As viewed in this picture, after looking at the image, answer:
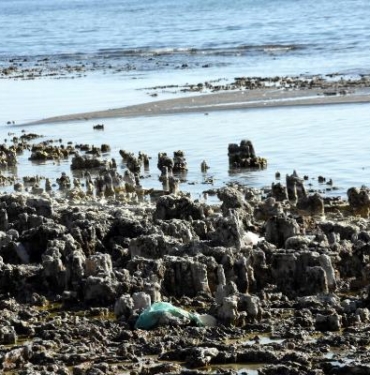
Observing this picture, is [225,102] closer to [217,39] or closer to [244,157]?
[244,157]

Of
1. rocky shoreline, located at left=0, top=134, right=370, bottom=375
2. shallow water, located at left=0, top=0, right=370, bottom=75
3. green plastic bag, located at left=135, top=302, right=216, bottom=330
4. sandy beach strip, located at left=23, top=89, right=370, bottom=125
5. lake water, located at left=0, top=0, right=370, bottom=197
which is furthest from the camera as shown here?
shallow water, located at left=0, top=0, right=370, bottom=75

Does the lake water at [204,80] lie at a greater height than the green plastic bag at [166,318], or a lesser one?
greater

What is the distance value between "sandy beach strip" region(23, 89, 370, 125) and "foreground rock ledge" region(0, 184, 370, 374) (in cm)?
1719

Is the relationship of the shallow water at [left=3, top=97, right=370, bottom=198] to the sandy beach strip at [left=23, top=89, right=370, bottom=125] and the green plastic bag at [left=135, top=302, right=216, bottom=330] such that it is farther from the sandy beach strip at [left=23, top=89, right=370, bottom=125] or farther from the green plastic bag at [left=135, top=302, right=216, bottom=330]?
the green plastic bag at [left=135, top=302, right=216, bottom=330]

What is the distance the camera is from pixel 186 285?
52.5 feet

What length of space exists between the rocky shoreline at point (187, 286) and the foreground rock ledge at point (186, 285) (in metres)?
0.02

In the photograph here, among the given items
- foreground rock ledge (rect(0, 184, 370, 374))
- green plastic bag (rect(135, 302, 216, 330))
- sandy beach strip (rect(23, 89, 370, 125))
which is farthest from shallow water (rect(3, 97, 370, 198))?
green plastic bag (rect(135, 302, 216, 330))

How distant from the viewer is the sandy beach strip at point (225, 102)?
38.3 metres

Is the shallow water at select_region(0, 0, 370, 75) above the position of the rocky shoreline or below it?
above

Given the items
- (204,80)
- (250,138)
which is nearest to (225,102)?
(250,138)

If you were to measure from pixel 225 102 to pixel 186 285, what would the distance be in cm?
2474

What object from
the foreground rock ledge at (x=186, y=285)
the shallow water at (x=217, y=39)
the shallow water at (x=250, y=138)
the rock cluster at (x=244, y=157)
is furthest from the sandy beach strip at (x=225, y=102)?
the foreground rock ledge at (x=186, y=285)

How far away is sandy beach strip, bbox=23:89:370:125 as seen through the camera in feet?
126

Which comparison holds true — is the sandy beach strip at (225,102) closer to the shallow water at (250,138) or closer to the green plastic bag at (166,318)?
the shallow water at (250,138)
